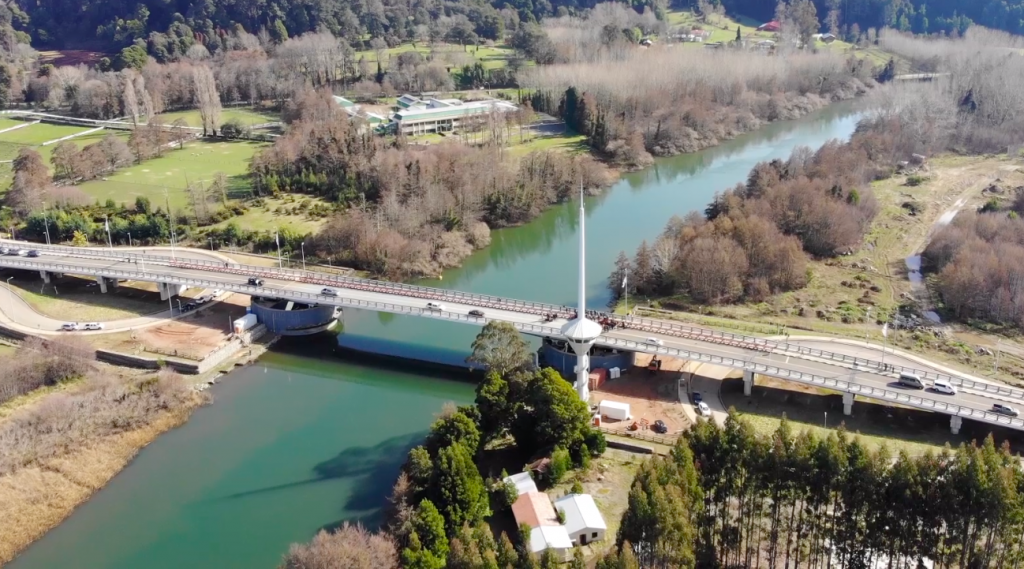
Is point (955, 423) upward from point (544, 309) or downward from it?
downward

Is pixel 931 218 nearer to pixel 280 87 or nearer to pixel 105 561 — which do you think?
pixel 105 561

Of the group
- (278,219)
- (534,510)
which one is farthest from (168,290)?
(534,510)

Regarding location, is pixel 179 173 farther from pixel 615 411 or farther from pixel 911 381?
pixel 911 381

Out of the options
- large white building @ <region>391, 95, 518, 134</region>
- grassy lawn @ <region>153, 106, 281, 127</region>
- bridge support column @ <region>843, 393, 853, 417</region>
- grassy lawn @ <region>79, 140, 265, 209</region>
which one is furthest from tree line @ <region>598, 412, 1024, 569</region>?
grassy lawn @ <region>153, 106, 281, 127</region>

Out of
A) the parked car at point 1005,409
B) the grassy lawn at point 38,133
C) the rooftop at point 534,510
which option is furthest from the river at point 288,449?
the grassy lawn at point 38,133

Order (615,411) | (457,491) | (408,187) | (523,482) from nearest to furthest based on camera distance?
(457,491)
(523,482)
(615,411)
(408,187)

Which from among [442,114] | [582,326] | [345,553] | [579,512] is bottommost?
[579,512]

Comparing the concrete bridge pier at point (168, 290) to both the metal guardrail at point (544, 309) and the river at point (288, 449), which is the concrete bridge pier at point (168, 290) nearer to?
the metal guardrail at point (544, 309)
